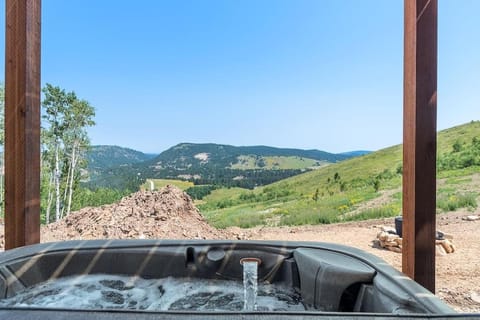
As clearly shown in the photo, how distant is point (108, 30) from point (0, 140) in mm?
2672

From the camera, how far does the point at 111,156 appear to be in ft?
15.6

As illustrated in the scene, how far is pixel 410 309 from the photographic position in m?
1.02

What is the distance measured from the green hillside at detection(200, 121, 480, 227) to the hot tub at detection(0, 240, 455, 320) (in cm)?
271

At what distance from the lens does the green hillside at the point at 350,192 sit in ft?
14.3

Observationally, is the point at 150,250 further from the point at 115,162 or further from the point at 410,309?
the point at 115,162

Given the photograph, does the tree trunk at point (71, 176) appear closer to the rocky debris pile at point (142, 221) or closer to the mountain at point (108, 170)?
the mountain at point (108, 170)

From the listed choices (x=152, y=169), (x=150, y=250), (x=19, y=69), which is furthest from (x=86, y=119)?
(x=150, y=250)

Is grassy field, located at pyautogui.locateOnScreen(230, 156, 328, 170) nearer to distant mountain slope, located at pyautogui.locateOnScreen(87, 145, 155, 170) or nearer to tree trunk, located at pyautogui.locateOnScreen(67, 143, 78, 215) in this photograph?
distant mountain slope, located at pyautogui.locateOnScreen(87, 145, 155, 170)

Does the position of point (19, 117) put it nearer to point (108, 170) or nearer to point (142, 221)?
point (142, 221)

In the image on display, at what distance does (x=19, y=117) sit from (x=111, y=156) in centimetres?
323

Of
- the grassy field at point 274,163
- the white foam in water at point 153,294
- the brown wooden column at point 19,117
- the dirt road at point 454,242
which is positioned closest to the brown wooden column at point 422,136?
the white foam in water at point 153,294

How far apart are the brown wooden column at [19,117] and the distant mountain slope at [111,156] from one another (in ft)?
10.0

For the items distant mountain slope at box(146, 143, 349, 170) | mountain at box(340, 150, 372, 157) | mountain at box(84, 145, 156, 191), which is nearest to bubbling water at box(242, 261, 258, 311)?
mountain at box(84, 145, 156, 191)

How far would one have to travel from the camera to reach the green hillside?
4.37m
